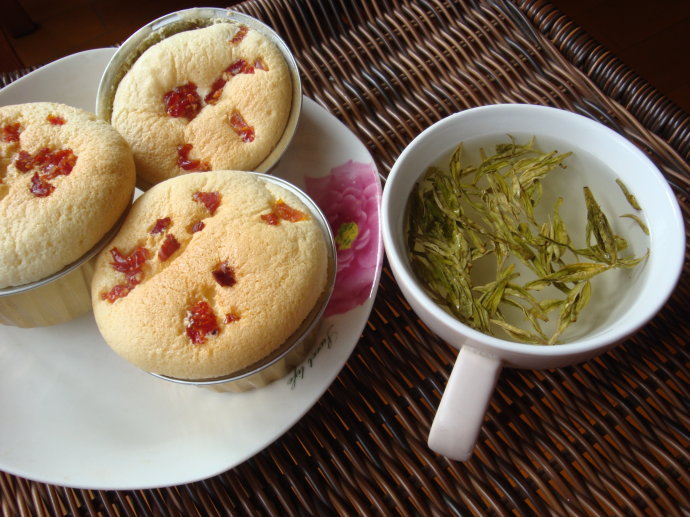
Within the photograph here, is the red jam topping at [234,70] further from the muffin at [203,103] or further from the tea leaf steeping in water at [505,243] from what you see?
the tea leaf steeping in water at [505,243]

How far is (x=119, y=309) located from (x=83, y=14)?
1.73 m

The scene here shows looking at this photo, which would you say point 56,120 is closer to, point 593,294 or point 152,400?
point 152,400

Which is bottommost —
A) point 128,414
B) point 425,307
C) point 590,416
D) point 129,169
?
→ point 590,416

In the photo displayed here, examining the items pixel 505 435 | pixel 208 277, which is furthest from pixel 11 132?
pixel 505 435

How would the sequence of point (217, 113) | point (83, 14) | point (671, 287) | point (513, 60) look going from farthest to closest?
point (83, 14) < point (513, 60) < point (217, 113) < point (671, 287)

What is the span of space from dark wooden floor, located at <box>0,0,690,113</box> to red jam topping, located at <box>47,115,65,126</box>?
1192 millimetres

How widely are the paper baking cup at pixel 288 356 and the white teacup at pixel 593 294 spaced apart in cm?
12

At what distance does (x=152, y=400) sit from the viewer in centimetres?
81

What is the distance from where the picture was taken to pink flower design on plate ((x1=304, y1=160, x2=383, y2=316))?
82 cm

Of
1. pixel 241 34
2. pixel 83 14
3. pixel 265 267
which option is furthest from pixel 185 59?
pixel 83 14

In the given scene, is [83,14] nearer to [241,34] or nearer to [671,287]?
[241,34]

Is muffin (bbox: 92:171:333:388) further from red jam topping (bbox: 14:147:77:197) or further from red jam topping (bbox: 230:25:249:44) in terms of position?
red jam topping (bbox: 230:25:249:44)

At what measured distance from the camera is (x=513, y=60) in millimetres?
1017

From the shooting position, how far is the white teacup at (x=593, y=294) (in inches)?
23.5
